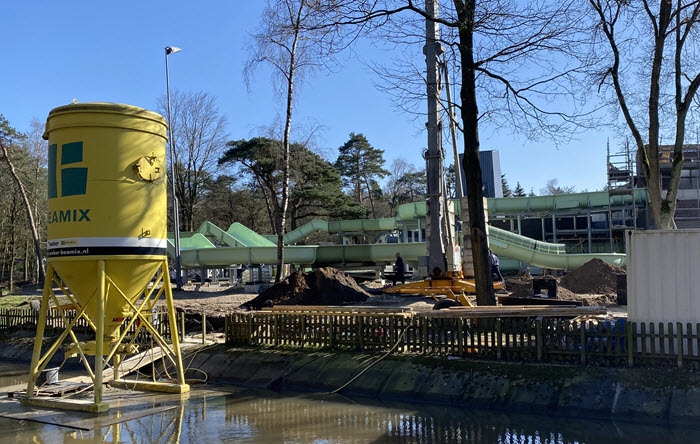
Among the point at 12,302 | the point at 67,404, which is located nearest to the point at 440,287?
the point at 67,404

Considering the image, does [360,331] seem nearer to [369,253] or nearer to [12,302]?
[369,253]

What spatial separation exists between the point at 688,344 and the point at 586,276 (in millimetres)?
17181

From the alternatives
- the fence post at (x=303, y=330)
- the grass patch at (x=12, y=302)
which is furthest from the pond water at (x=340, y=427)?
the grass patch at (x=12, y=302)

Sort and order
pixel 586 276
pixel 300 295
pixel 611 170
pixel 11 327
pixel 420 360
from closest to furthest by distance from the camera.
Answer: pixel 420 360, pixel 11 327, pixel 300 295, pixel 586 276, pixel 611 170

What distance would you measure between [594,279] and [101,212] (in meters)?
21.7

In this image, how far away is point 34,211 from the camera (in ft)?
166

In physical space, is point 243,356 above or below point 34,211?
below

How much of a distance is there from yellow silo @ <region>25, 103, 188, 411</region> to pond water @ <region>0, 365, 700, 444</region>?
1232 mm

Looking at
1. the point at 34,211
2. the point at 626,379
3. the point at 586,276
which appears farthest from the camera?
the point at 34,211

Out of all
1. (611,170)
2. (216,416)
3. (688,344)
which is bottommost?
(216,416)

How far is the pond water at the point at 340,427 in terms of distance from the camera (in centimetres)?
841

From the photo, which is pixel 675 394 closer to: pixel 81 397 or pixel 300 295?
pixel 81 397

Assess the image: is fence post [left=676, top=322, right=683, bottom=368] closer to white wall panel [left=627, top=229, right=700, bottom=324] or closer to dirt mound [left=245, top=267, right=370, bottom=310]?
white wall panel [left=627, top=229, right=700, bottom=324]

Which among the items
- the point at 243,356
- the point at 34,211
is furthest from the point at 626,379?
the point at 34,211
